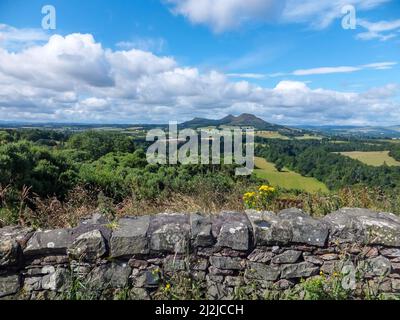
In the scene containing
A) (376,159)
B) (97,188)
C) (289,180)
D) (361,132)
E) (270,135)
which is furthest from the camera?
(361,132)

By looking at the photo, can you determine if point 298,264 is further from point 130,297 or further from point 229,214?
point 130,297

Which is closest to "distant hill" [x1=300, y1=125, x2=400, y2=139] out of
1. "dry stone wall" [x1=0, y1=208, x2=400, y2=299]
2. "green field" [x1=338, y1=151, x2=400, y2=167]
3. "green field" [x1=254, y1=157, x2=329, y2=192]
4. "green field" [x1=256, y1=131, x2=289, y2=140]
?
"green field" [x1=256, y1=131, x2=289, y2=140]

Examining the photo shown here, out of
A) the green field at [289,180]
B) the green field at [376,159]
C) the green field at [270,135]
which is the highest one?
the green field at [270,135]

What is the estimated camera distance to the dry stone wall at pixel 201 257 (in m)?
3.03

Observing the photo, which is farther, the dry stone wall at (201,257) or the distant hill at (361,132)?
the distant hill at (361,132)

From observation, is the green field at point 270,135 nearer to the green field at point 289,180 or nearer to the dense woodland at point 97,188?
the green field at point 289,180

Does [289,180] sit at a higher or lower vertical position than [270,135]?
lower

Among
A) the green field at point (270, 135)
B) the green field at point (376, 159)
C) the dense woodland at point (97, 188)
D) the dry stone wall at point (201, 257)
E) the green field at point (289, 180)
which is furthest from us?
the green field at point (270, 135)

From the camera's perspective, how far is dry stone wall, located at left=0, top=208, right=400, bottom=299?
9.95 ft

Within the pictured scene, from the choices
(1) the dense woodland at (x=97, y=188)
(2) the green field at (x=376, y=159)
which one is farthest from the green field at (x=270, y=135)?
(1) the dense woodland at (x=97, y=188)

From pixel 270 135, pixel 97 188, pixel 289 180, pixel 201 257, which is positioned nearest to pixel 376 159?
pixel 270 135

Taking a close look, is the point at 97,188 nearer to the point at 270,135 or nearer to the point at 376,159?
the point at 376,159

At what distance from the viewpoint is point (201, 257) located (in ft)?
10.4
